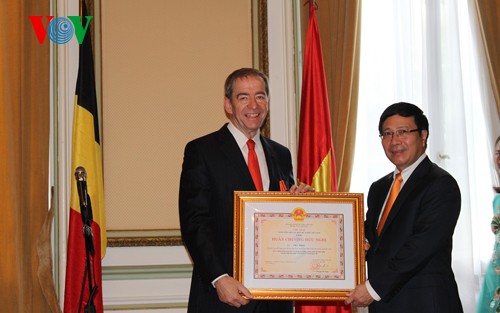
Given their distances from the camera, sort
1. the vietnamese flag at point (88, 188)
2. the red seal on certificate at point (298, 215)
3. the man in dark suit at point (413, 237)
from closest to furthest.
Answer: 1. the man in dark suit at point (413, 237)
2. the red seal on certificate at point (298, 215)
3. the vietnamese flag at point (88, 188)

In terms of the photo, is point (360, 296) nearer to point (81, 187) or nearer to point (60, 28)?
point (81, 187)

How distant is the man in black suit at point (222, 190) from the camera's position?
3.07 meters

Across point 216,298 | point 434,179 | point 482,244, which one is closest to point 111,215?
point 216,298

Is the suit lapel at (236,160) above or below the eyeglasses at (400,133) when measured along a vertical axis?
below

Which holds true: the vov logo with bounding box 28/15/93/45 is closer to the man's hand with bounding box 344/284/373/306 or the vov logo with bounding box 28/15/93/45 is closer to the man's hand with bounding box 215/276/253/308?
the man's hand with bounding box 215/276/253/308

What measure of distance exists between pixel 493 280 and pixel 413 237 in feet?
6.76

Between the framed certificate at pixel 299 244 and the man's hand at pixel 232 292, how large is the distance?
0.05 metres

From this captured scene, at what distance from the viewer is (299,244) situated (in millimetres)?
3205

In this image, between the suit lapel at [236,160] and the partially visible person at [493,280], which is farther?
the partially visible person at [493,280]

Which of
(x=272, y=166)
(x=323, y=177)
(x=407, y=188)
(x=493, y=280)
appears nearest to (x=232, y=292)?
(x=272, y=166)

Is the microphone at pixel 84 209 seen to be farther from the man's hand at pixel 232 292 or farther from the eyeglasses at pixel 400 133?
the eyeglasses at pixel 400 133

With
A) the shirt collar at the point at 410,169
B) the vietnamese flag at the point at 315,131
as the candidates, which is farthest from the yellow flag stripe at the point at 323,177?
the shirt collar at the point at 410,169

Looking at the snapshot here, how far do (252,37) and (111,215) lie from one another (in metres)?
1.84

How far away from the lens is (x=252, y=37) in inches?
207
